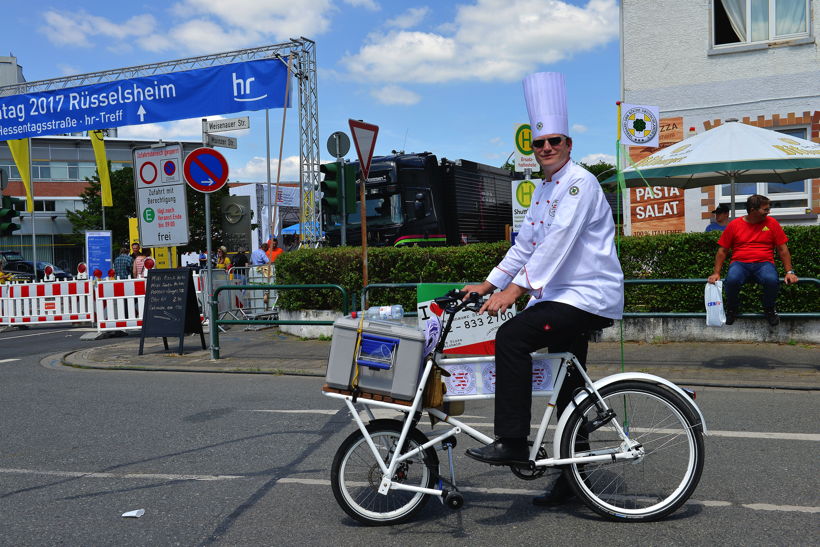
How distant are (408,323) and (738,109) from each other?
41.7 feet

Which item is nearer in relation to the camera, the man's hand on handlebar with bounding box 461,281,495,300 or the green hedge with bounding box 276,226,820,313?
the man's hand on handlebar with bounding box 461,281,495,300

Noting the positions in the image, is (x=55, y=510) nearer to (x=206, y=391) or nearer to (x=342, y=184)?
(x=206, y=391)

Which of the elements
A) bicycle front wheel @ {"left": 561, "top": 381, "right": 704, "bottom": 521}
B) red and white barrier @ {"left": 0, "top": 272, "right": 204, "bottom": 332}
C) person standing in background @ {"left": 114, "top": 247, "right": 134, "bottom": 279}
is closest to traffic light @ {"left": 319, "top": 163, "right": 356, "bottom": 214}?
red and white barrier @ {"left": 0, "top": 272, "right": 204, "bottom": 332}

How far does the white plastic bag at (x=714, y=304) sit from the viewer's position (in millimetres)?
8328

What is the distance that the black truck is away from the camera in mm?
18094

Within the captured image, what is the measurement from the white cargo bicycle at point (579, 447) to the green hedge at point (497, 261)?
681cm

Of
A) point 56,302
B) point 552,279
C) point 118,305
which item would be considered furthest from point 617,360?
point 56,302

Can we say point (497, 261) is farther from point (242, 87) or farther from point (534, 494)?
point (242, 87)

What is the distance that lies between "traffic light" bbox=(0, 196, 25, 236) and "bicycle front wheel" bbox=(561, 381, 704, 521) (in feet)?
70.9

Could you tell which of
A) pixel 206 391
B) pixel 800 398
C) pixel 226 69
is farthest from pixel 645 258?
pixel 226 69

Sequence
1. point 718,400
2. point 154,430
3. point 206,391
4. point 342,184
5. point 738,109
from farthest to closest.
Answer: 1. point 738,109
2. point 342,184
3. point 206,391
4. point 718,400
5. point 154,430

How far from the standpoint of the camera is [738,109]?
1462cm

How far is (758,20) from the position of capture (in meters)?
14.7

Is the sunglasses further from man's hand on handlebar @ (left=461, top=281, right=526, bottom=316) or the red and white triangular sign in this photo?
the red and white triangular sign
